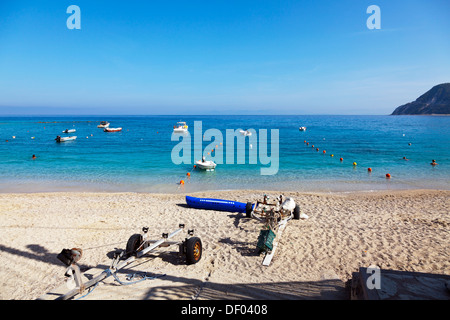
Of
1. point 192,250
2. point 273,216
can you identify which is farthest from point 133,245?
point 273,216

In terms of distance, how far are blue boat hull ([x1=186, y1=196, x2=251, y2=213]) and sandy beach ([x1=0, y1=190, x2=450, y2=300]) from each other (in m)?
0.39

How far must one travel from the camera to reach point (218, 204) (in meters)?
14.4

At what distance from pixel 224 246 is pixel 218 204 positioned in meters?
4.64

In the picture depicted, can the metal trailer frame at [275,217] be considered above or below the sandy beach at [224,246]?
above

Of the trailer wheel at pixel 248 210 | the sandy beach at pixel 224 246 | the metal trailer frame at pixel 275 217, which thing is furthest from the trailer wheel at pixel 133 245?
the trailer wheel at pixel 248 210

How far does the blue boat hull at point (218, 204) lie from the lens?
1385 cm

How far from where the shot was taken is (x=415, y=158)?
3534 centimetres

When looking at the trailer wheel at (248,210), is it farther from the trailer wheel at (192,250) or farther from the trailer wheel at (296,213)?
the trailer wheel at (192,250)

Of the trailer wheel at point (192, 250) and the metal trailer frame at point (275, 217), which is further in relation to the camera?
the metal trailer frame at point (275, 217)

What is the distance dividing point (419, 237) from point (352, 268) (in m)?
4.34

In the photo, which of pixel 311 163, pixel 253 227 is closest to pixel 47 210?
pixel 253 227

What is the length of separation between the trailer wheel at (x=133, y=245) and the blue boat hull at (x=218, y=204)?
6215 mm

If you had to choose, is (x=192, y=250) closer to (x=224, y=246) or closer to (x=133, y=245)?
(x=133, y=245)
